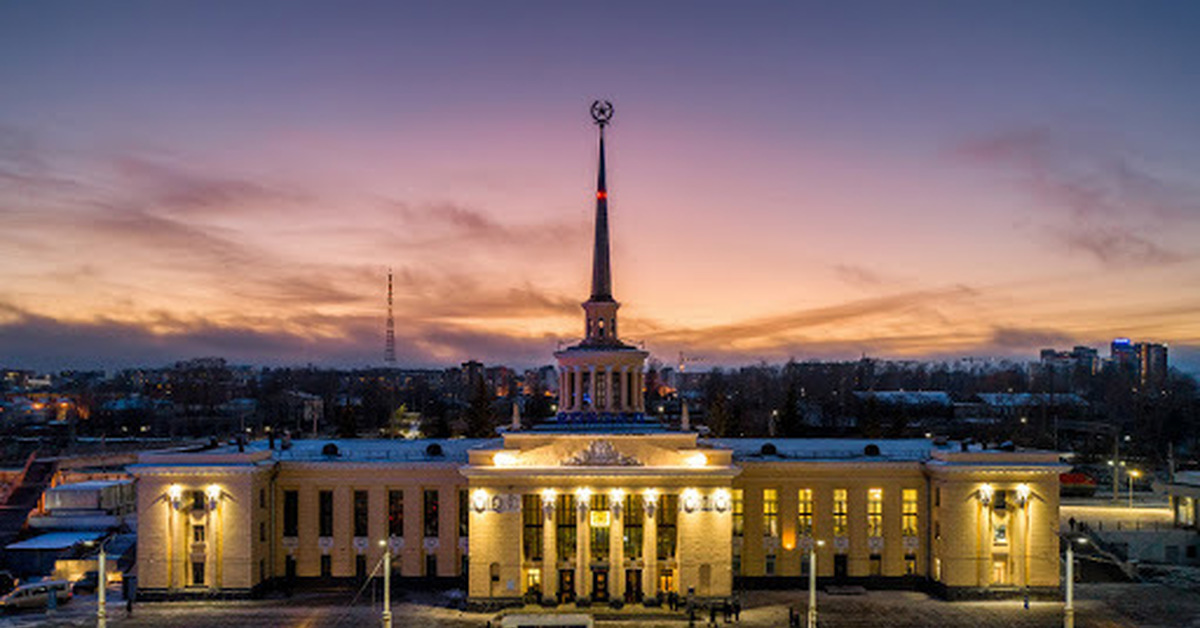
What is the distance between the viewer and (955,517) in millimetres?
53469

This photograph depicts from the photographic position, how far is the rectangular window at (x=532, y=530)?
172 feet

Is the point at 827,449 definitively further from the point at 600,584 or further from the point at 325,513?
the point at 325,513

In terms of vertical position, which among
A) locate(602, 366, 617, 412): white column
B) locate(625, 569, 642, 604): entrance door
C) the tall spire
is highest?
the tall spire

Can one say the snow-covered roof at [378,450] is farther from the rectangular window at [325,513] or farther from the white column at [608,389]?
the white column at [608,389]

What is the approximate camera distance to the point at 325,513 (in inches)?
2210

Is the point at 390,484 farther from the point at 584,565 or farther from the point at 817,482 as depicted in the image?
the point at 817,482

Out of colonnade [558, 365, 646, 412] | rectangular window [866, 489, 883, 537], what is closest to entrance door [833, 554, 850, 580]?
rectangular window [866, 489, 883, 537]

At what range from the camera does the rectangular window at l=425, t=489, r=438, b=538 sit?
56000 mm

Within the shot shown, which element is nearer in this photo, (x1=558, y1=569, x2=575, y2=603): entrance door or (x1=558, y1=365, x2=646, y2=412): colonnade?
(x1=558, y1=569, x2=575, y2=603): entrance door

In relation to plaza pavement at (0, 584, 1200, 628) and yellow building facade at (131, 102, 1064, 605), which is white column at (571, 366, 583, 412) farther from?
plaza pavement at (0, 584, 1200, 628)

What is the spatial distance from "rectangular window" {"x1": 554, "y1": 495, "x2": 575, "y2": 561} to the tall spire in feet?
45.9

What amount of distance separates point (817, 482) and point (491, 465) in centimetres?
1893

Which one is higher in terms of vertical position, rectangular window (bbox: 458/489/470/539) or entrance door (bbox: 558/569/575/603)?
rectangular window (bbox: 458/489/470/539)

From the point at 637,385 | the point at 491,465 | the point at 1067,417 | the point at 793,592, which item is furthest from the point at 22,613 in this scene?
the point at 1067,417
